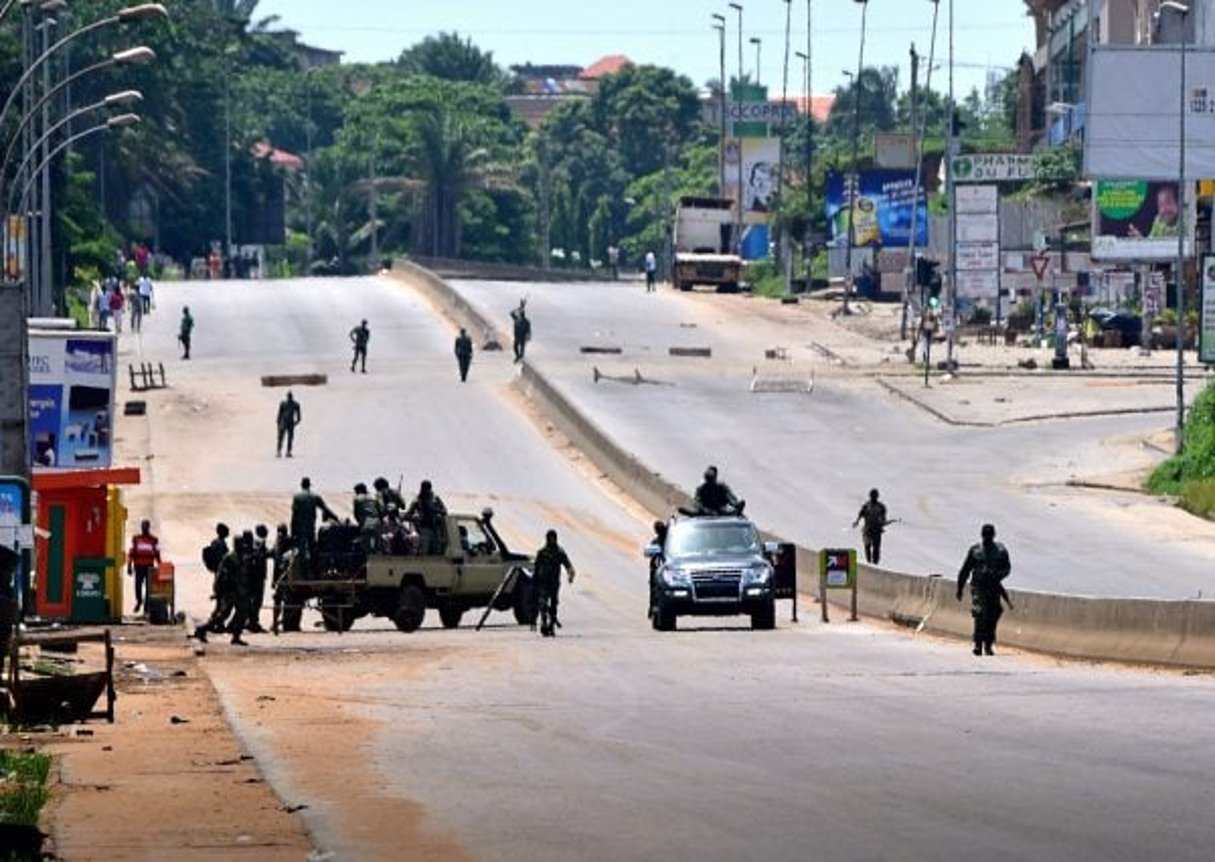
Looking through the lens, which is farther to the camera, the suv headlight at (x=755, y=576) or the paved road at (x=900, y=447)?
the paved road at (x=900, y=447)

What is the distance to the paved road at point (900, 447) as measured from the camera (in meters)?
56.4

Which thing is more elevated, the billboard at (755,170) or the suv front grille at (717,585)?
the billboard at (755,170)

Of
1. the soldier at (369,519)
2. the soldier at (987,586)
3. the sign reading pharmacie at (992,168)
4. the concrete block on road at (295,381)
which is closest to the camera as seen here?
the soldier at (987,586)

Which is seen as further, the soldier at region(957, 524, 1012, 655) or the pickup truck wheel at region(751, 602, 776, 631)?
the pickup truck wheel at region(751, 602, 776, 631)

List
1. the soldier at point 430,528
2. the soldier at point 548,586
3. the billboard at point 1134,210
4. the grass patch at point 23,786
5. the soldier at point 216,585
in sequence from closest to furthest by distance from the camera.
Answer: the grass patch at point 23,786
the soldier at point 216,585
the soldier at point 548,586
the soldier at point 430,528
the billboard at point 1134,210

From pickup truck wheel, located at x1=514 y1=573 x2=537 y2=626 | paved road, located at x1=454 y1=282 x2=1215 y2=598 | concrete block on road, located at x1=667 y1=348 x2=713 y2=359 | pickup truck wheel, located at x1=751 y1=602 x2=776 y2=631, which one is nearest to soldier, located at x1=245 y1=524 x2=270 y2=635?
pickup truck wheel, located at x1=514 y1=573 x2=537 y2=626

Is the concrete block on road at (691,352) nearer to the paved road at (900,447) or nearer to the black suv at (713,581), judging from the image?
the paved road at (900,447)

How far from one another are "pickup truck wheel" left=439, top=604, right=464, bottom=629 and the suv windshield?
115 inches

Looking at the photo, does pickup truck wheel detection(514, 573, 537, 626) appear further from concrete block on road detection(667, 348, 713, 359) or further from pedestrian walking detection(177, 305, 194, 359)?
concrete block on road detection(667, 348, 713, 359)

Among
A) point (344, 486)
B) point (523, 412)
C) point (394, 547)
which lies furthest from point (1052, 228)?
point (394, 547)

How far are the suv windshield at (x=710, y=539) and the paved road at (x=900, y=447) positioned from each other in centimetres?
751

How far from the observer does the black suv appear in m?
40.2

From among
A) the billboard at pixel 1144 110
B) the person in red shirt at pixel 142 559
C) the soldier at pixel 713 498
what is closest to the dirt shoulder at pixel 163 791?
the soldier at pixel 713 498

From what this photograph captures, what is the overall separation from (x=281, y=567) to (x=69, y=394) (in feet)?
17.5
